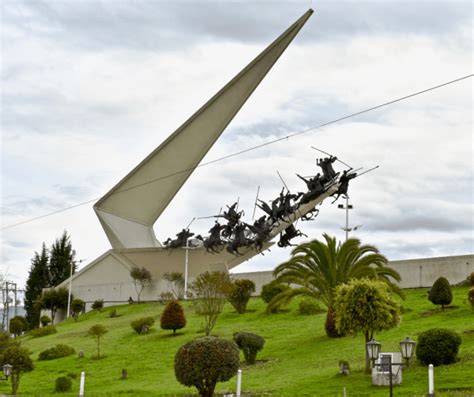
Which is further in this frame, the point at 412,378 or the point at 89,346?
the point at 89,346

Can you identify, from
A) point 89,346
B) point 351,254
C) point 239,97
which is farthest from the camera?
point 239,97

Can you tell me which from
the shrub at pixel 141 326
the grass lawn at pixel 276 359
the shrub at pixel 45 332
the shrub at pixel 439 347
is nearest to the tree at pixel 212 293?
the grass lawn at pixel 276 359

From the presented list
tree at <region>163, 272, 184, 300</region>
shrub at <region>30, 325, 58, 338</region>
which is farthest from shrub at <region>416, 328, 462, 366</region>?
shrub at <region>30, 325, 58, 338</region>

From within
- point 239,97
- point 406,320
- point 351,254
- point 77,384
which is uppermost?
point 239,97

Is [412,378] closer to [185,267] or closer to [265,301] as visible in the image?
[265,301]

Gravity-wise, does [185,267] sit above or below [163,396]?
above

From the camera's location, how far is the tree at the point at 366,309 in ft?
74.5

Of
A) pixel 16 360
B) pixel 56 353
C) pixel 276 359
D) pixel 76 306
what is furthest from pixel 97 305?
pixel 276 359

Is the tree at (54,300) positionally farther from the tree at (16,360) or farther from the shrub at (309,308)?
the tree at (16,360)

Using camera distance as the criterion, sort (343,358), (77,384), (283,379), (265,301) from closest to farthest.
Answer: (283,379)
(343,358)
(77,384)
(265,301)

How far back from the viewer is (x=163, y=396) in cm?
2144

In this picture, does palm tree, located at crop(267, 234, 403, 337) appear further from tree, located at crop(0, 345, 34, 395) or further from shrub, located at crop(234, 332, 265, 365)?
tree, located at crop(0, 345, 34, 395)

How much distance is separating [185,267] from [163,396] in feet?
95.5

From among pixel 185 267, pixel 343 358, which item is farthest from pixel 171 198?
pixel 343 358
